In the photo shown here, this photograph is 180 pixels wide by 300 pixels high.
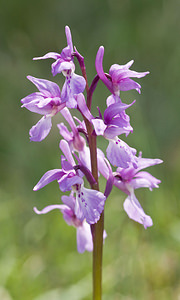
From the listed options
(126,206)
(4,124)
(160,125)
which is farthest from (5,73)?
(126,206)

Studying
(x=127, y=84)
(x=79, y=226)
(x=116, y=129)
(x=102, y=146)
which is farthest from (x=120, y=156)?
(x=102, y=146)

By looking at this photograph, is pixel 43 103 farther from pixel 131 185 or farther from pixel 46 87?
pixel 131 185

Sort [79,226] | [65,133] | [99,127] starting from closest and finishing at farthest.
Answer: [99,127]
[65,133]
[79,226]

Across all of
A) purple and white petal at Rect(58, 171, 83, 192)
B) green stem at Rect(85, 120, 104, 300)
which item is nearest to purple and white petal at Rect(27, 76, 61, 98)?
green stem at Rect(85, 120, 104, 300)

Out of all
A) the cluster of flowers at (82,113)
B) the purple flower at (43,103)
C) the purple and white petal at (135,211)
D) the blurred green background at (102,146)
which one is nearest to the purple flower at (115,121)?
the cluster of flowers at (82,113)

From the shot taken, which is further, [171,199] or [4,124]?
[4,124]

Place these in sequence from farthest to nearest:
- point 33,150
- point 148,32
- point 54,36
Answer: point 54,36 → point 148,32 → point 33,150

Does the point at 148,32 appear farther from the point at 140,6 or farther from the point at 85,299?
the point at 85,299
